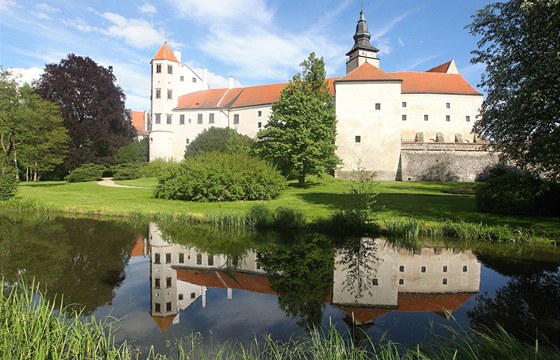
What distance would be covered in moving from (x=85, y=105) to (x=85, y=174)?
8.69m

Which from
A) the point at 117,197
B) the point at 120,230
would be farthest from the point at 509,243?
the point at 117,197

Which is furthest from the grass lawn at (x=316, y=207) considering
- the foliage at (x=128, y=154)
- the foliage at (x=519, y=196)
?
the foliage at (x=128, y=154)

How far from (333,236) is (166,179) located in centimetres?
1240

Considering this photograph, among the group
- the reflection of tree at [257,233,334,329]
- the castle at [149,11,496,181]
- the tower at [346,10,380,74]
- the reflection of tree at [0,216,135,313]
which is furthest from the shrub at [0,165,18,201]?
the tower at [346,10,380,74]

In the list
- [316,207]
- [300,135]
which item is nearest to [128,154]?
[300,135]

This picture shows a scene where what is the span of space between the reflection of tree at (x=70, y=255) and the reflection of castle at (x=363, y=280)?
3.42 ft

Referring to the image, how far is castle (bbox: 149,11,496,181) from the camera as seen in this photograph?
3369cm

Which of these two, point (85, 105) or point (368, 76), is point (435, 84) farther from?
point (85, 105)

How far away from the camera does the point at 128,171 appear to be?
35812 millimetres

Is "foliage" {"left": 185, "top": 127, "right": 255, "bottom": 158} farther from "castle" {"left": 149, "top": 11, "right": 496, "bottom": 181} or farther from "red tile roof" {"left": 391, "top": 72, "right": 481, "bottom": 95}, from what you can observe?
"red tile roof" {"left": 391, "top": 72, "right": 481, "bottom": 95}

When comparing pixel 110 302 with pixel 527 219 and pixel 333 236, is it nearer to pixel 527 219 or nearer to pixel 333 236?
pixel 333 236

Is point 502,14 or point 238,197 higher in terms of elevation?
point 502,14

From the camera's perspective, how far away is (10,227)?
43.3ft

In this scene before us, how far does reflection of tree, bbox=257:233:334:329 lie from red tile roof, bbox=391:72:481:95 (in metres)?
Result: 39.2
